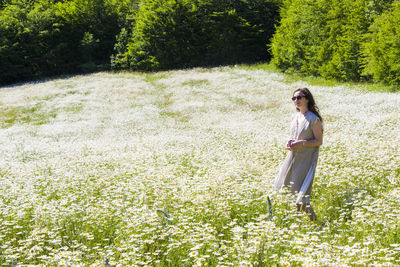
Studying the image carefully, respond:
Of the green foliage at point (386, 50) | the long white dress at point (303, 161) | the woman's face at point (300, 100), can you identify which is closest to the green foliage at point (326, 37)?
the green foliage at point (386, 50)

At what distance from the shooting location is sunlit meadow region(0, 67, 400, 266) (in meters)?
4.39

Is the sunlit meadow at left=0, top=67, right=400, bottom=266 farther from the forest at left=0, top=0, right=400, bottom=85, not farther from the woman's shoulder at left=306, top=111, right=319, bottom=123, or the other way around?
the forest at left=0, top=0, right=400, bottom=85

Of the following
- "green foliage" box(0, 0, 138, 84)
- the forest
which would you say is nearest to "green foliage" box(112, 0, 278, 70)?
the forest

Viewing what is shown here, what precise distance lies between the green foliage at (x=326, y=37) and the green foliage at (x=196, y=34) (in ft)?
37.0

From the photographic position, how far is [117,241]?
17.0 feet

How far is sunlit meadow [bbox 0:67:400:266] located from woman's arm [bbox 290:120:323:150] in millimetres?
1030

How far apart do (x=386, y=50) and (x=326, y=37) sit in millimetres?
9044

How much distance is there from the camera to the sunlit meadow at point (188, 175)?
14.4ft

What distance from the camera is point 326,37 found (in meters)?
32.0

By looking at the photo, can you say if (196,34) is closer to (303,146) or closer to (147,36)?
(147,36)

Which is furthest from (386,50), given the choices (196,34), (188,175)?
(196,34)

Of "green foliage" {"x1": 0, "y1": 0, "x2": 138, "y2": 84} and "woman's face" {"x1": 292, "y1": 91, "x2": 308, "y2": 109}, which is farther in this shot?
"green foliage" {"x1": 0, "y1": 0, "x2": 138, "y2": 84}

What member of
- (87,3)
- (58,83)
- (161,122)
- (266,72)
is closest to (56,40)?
(87,3)

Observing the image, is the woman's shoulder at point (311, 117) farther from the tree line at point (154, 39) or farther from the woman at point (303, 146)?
the tree line at point (154, 39)
